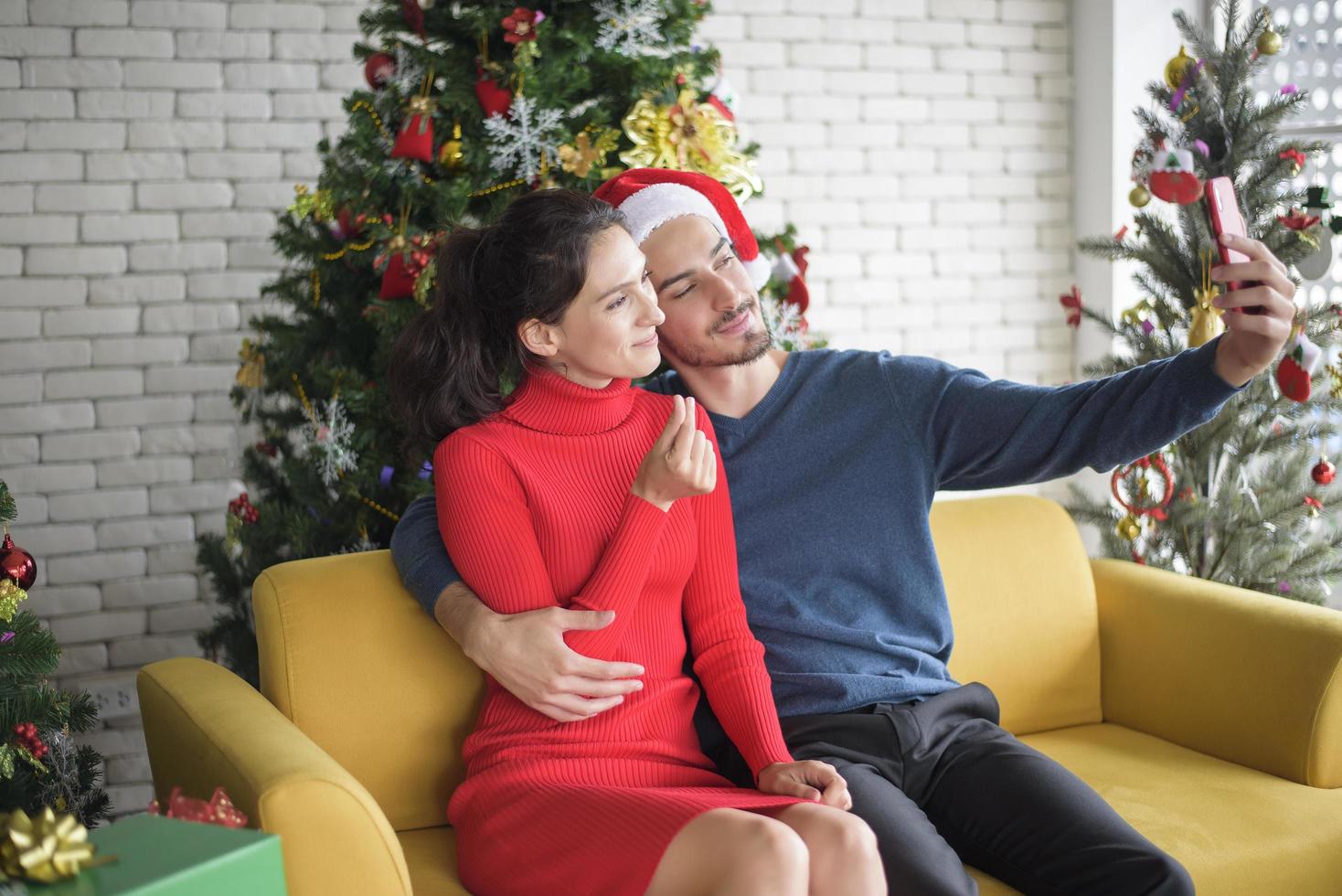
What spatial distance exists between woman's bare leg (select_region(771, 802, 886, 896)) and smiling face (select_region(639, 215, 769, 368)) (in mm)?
807

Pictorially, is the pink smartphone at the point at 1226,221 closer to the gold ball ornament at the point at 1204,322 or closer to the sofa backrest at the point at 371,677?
the gold ball ornament at the point at 1204,322

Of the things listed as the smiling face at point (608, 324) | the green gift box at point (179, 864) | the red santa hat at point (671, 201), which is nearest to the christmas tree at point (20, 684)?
the green gift box at point (179, 864)

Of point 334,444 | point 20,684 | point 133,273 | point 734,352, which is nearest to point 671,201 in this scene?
point 734,352

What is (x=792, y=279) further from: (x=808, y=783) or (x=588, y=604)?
(x=808, y=783)

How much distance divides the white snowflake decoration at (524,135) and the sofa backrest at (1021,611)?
1020 mm

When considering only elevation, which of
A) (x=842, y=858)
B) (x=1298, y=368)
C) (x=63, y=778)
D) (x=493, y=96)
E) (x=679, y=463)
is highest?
(x=493, y=96)

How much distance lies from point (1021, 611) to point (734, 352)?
0.84 meters

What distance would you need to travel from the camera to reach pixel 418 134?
7.75 feet

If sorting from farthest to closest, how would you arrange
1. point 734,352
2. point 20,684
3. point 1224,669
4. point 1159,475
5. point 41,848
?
1. point 1159,475
2. point 1224,669
3. point 734,352
4. point 20,684
5. point 41,848

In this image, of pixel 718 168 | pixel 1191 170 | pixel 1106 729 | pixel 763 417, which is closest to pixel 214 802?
pixel 763 417

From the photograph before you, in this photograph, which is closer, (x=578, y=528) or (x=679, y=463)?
(x=679, y=463)

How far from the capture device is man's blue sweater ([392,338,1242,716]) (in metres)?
2.01

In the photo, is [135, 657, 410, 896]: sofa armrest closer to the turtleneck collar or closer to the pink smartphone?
the turtleneck collar

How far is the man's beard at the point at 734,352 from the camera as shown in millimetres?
2088
